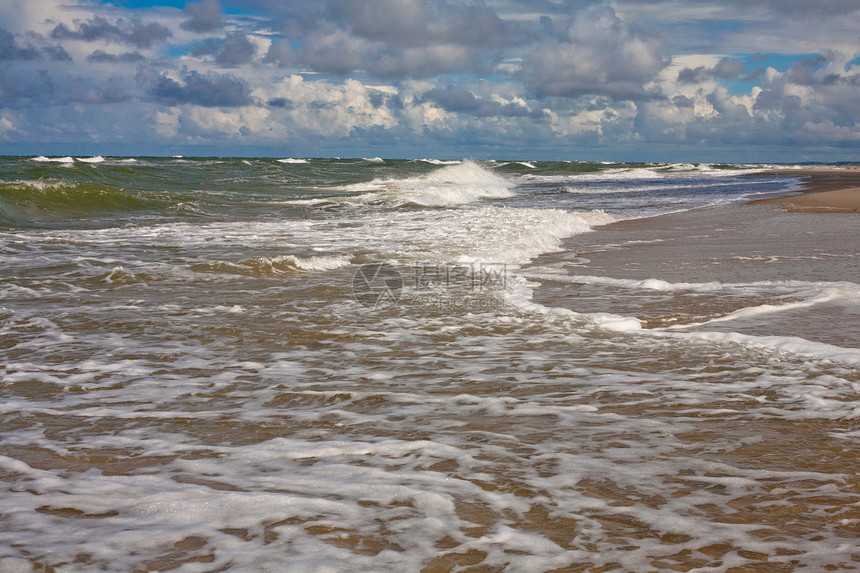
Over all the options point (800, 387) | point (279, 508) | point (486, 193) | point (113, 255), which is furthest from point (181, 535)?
point (486, 193)

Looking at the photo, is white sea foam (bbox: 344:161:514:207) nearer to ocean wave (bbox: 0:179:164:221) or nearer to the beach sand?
ocean wave (bbox: 0:179:164:221)

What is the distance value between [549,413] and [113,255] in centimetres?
851

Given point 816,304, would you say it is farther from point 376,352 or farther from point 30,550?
point 30,550

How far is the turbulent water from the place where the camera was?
2.48 metres

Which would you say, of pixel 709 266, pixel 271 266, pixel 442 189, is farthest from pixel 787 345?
pixel 442 189

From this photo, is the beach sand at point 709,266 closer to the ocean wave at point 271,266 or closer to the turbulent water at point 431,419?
the turbulent water at point 431,419

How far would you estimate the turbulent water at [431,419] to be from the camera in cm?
248

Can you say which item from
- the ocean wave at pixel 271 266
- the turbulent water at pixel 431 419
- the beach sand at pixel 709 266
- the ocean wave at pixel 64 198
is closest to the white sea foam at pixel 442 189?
the ocean wave at pixel 64 198

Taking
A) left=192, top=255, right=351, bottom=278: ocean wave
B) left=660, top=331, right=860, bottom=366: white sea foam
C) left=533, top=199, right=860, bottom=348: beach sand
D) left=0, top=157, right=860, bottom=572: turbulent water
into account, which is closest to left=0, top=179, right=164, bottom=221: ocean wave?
left=192, top=255, right=351, bottom=278: ocean wave

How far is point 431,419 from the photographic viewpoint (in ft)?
12.1

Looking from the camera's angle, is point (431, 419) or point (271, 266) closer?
point (431, 419)

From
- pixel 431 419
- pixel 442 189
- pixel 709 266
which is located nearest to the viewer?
pixel 431 419

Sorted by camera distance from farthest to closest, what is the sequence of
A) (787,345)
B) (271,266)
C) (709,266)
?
(271,266) < (709,266) < (787,345)

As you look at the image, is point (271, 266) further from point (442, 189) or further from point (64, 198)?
point (442, 189)
